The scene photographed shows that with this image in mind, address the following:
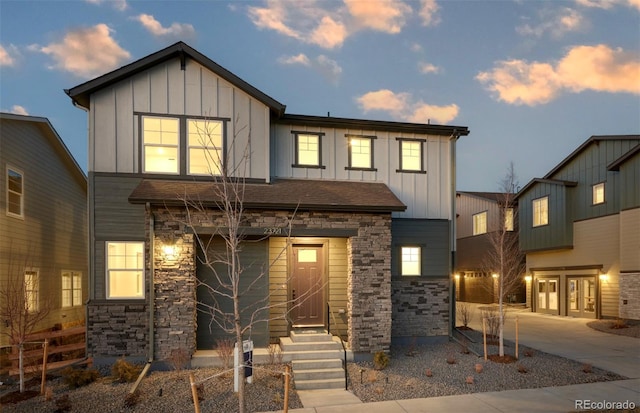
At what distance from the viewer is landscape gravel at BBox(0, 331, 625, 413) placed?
719cm

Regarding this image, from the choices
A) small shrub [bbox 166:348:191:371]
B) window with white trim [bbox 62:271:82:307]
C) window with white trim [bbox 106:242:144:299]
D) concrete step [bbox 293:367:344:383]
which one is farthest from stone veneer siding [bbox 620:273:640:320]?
Result: window with white trim [bbox 62:271:82:307]

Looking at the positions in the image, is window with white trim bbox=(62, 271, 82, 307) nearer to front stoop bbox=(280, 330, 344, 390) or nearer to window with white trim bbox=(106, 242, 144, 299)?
window with white trim bbox=(106, 242, 144, 299)

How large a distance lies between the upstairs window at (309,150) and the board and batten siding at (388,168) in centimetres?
12

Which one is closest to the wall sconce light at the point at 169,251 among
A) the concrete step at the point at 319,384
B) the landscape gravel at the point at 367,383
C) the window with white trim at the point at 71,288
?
the landscape gravel at the point at 367,383

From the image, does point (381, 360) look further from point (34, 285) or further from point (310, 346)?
point (34, 285)

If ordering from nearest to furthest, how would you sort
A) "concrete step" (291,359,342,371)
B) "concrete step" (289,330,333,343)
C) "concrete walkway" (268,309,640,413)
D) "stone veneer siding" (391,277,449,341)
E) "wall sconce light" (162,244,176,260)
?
"concrete walkway" (268,309,640,413)
"concrete step" (291,359,342,371)
"wall sconce light" (162,244,176,260)
"concrete step" (289,330,333,343)
"stone veneer siding" (391,277,449,341)

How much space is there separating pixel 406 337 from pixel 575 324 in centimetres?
1013

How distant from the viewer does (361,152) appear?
12328mm

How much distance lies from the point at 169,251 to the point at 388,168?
6.73m

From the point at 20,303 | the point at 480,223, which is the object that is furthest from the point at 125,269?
the point at 480,223

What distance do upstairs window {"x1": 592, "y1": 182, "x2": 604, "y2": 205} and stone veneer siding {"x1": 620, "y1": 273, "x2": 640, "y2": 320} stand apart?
11.7 feet

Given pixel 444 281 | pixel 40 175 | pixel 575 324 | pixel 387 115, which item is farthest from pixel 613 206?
pixel 387 115

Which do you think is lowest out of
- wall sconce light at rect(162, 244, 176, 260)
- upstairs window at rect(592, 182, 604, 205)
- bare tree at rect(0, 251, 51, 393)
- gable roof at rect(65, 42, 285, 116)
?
bare tree at rect(0, 251, 51, 393)

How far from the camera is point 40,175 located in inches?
528
